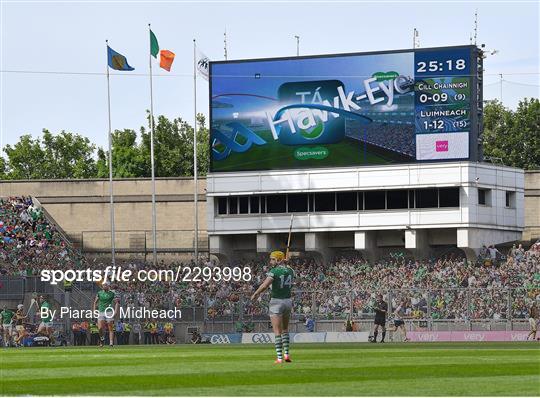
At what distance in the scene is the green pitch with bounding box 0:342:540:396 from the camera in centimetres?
2261

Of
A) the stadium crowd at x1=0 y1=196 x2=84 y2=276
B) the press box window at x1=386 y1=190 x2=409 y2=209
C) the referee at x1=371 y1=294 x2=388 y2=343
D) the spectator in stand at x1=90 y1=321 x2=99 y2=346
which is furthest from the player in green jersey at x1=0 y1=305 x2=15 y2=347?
the press box window at x1=386 y1=190 x2=409 y2=209

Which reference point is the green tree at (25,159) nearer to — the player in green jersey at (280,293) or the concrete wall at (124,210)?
the concrete wall at (124,210)

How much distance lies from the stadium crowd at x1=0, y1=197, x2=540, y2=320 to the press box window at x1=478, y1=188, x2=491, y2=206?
2774 millimetres

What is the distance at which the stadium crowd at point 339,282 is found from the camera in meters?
60.3

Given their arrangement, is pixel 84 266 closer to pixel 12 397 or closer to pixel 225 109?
pixel 225 109

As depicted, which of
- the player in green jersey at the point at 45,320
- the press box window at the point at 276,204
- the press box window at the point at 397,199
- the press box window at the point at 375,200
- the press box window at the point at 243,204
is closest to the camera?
the player in green jersey at the point at 45,320

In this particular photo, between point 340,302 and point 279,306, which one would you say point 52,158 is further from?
point 279,306

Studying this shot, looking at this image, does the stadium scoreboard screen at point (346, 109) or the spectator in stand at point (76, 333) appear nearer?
the spectator in stand at point (76, 333)

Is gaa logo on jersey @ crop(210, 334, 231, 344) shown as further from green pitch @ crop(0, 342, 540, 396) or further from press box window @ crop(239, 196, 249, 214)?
green pitch @ crop(0, 342, 540, 396)

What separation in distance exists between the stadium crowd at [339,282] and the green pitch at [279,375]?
25.3m

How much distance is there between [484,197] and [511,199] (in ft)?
9.43

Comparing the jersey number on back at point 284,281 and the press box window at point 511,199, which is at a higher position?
the press box window at point 511,199

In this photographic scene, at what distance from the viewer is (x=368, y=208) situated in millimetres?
77375

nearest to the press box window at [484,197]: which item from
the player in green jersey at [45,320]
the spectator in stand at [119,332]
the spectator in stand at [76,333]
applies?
the spectator in stand at [119,332]
